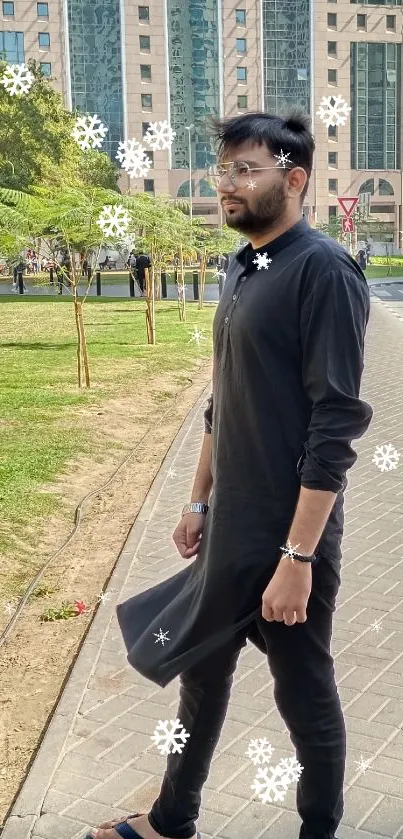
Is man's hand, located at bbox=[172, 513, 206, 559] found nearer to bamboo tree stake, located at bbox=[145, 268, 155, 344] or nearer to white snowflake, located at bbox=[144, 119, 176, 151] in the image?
white snowflake, located at bbox=[144, 119, 176, 151]

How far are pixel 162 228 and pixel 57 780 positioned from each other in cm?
1744

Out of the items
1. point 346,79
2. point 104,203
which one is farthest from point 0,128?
point 346,79

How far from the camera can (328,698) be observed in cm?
248

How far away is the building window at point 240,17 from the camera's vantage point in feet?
290

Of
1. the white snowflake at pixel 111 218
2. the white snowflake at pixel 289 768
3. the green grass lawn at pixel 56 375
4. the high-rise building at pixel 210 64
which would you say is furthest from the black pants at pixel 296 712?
the high-rise building at pixel 210 64

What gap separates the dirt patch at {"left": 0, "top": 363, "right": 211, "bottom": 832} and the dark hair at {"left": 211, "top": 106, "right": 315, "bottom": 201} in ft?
7.13

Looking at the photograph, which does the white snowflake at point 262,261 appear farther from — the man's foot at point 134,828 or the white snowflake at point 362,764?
the white snowflake at point 362,764

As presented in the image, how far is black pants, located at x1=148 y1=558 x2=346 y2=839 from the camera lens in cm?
242

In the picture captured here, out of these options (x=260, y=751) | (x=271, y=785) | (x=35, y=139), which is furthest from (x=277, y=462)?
(x=35, y=139)

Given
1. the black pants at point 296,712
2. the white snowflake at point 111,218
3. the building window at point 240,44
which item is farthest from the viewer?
the building window at point 240,44

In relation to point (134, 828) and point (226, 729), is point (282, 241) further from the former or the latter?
point (226, 729)

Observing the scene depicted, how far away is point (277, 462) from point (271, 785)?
143 cm

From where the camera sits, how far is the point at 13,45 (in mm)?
88312

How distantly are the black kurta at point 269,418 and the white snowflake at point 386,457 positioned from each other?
5.90 meters
